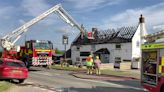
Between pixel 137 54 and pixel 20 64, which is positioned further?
pixel 137 54

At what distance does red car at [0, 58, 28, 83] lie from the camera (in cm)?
2217

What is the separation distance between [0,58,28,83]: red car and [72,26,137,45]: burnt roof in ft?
118

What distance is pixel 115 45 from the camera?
60.0 meters

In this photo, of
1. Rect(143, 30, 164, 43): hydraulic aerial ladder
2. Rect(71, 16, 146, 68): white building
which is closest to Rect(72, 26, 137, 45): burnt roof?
Rect(71, 16, 146, 68): white building

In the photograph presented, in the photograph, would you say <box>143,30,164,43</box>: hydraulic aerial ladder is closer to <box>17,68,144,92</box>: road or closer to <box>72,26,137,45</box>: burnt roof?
<box>17,68,144,92</box>: road

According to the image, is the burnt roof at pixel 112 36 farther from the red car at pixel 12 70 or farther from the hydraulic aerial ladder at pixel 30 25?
the red car at pixel 12 70

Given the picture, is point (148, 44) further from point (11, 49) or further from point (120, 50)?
point (120, 50)

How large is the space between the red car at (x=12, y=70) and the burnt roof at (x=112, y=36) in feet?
118

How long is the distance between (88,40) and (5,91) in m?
50.8

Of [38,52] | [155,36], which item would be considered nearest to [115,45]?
[38,52]

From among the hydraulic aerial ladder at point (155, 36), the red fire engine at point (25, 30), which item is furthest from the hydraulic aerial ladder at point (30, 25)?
the hydraulic aerial ladder at point (155, 36)

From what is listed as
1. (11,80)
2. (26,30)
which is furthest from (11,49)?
(11,80)

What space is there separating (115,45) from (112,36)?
2.63 metres

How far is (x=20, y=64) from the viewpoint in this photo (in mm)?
23125
